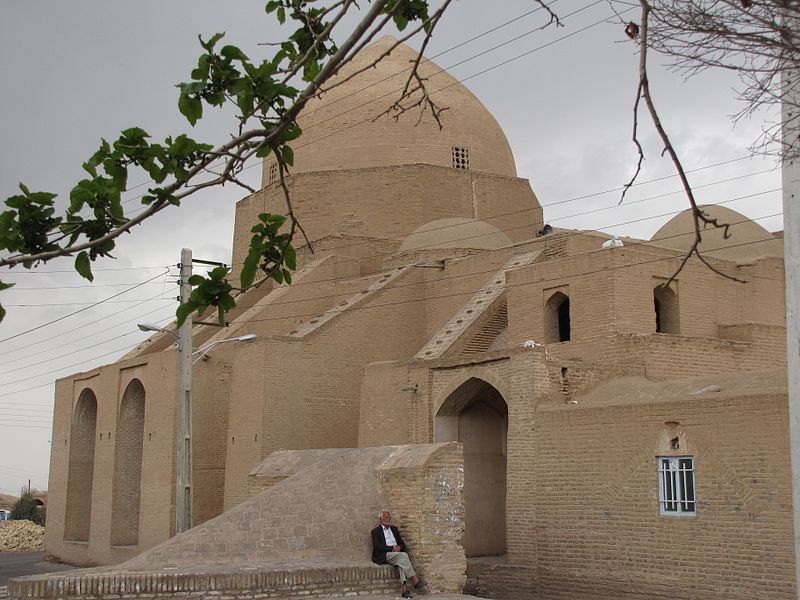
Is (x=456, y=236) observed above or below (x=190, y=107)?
above

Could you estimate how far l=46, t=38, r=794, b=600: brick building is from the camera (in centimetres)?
1223

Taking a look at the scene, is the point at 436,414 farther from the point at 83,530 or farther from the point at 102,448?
the point at 83,530

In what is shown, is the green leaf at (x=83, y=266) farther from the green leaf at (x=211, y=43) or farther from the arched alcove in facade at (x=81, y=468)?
the arched alcove in facade at (x=81, y=468)

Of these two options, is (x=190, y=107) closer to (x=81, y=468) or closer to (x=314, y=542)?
(x=314, y=542)

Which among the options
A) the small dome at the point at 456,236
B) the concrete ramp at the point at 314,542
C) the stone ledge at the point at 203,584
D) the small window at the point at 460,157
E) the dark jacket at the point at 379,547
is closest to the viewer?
the stone ledge at the point at 203,584

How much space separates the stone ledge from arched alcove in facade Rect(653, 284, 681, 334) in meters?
8.38

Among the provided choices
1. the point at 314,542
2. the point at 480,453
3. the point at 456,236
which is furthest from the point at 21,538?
the point at 314,542

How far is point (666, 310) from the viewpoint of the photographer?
1741 centimetres

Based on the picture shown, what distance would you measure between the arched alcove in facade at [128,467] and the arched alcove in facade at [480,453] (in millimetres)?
8279

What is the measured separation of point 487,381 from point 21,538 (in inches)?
736

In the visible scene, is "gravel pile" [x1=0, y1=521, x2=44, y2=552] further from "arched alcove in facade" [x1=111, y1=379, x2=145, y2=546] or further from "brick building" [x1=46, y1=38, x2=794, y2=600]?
"arched alcove in facade" [x1=111, y1=379, x2=145, y2=546]

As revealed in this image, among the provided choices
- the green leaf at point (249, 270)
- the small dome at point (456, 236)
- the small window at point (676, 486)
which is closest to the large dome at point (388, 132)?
the small dome at point (456, 236)

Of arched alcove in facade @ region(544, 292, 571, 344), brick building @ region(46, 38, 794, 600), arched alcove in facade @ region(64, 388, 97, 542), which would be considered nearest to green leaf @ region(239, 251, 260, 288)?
brick building @ region(46, 38, 794, 600)

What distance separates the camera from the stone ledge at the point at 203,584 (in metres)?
9.69
